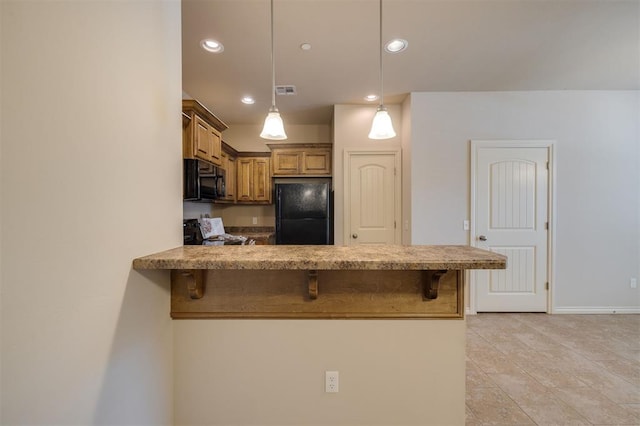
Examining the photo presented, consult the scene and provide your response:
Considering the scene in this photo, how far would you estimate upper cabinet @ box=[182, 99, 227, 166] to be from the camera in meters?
2.30

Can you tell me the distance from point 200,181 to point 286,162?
1679 mm

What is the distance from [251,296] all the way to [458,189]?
2.77 meters

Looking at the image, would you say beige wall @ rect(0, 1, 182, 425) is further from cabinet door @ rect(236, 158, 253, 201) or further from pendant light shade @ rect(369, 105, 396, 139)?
cabinet door @ rect(236, 158, 253, 201)

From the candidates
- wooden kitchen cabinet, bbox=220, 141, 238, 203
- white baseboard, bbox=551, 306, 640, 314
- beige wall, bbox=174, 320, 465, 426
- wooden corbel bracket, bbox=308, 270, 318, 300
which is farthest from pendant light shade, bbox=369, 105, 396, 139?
white baseboard, bbox=551, 306, 640, 314

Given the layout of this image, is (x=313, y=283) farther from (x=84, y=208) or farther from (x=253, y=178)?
(x=253, y=178)

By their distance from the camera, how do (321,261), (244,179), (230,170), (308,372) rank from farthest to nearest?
(244,179)
(230,170)
(308,372)
(321,261)

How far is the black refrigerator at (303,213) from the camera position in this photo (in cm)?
333

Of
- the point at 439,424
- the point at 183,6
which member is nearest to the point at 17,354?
the point at 439,424

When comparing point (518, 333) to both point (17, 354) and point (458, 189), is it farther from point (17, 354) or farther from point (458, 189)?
point (17, 354)

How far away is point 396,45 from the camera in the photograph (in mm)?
2133

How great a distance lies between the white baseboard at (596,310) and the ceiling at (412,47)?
2607 mm

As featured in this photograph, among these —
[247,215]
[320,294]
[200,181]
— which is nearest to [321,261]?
[320,294]

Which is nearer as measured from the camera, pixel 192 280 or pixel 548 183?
pixel 192 280

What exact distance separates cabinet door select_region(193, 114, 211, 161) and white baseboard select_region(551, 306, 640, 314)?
14.4 ft
